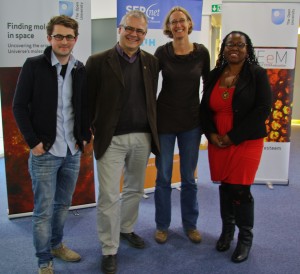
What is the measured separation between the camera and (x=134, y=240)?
2.57 m

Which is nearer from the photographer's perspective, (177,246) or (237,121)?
(237,121)

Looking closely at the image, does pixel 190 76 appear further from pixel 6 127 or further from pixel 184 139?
pixel 6 127

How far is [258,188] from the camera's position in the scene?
12.6 ft

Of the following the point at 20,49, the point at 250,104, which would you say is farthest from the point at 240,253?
the point at 20,49

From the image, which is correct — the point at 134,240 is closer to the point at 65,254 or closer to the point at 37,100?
the point at 65,254

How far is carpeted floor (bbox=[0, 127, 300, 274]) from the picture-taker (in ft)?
7.52

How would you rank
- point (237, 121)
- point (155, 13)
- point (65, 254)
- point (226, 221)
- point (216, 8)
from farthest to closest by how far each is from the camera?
point (216, 8) < point (155, 13) < point (226, 221) < point (65, 254) < point (237, 121)

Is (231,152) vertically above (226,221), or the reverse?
(231,152)

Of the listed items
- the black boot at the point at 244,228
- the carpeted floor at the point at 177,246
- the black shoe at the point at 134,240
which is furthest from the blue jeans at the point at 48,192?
the black boot at the point at 244,228

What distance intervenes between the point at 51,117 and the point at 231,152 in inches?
45.3

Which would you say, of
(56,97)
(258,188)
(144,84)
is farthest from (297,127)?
(56,97)

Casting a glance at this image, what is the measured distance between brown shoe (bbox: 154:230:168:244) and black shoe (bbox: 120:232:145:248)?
12cm

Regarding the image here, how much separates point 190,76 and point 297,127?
6127 mm

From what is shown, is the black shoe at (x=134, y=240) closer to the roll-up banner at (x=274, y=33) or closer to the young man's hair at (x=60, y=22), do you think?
the young man's hair at (x=60, y=22)
